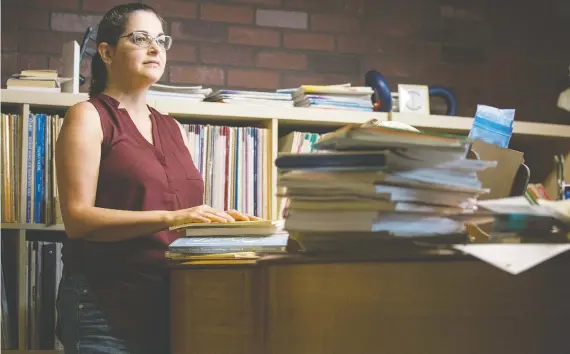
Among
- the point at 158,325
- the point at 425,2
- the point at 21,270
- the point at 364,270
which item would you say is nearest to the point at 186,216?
the point at 158,325

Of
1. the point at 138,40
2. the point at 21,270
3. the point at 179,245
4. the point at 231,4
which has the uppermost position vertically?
→ the point at 231,4

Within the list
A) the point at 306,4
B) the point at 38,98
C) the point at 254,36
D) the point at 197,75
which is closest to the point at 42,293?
the point at 38,98

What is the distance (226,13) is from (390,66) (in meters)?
0.73

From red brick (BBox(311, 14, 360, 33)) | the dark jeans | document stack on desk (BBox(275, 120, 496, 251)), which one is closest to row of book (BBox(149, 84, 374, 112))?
red brick (BBox(311, 14, 360, 33))

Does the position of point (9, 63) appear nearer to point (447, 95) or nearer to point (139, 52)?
point (139, 52)

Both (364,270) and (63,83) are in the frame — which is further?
(63,83)

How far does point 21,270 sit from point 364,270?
5.51ft

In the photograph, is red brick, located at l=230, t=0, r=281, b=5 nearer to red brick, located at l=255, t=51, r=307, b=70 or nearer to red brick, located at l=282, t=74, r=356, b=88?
red brick, located at l=255, t=51, r=307, b=70

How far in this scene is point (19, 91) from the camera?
2357 mm

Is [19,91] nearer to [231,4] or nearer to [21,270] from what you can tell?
[21,270]

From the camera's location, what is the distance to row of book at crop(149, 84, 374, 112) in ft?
8.30

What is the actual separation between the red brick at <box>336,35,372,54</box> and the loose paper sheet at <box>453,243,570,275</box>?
7.46 ft

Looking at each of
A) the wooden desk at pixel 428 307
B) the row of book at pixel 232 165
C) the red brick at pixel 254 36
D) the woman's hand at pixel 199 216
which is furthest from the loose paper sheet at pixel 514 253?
the red brick at pixel 254 36

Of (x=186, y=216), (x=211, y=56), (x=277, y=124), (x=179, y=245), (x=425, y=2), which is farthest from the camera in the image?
(x=425, y=2)
